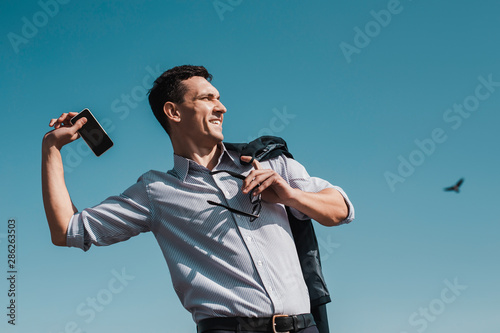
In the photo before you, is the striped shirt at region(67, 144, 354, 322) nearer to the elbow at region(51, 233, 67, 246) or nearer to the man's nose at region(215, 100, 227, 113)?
the elbow at region(51, 233, 67, 246)

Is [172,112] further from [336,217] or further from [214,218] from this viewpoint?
[336,217]

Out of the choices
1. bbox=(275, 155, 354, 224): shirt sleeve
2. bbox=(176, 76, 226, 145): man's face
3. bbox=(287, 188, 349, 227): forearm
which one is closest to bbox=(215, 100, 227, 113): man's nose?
bbox=(176, 76, 226, 145): man's face

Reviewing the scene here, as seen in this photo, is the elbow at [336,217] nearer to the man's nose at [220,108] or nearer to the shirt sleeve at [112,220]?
the man's nose at [220,108]

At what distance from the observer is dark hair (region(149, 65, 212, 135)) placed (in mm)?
4527

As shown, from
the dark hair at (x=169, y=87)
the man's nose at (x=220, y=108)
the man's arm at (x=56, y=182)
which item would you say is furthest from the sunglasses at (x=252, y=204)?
the man's arm at (x=56, y=182)

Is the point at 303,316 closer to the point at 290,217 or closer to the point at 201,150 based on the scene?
the point at 290,217

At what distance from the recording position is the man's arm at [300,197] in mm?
3514

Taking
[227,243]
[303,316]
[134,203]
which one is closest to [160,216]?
[134,203]

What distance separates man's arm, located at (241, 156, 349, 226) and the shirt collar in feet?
1.57

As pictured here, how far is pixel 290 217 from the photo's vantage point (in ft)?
13.3

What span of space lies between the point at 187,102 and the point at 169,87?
12.6 inches

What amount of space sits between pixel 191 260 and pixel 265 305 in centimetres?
65

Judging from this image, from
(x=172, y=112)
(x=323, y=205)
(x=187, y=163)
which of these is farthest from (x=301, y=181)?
(x=172, y=112)

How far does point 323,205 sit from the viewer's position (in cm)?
A: 374
